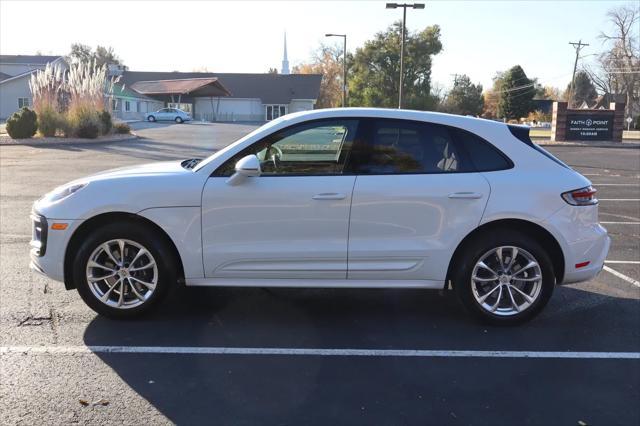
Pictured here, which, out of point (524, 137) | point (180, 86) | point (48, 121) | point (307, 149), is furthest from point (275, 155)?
point (180, 86)

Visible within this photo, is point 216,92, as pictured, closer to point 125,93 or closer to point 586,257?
point 125,93

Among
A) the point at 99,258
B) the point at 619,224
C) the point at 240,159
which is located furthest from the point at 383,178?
the point at 619,224

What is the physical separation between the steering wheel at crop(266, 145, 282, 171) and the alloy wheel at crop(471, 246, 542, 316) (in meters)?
1.80

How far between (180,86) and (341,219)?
63.7 metres

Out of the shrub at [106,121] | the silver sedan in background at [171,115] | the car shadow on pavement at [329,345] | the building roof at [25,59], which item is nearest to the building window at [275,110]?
the silver sedan in background at [171,115]

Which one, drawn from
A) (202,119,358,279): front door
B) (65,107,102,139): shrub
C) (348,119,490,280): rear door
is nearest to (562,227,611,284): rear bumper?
(348,119,490,280): rear door

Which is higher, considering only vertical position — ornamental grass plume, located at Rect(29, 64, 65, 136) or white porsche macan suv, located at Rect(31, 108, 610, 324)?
ornamental grass plume, located at Rect(29, 64, 65, 136)

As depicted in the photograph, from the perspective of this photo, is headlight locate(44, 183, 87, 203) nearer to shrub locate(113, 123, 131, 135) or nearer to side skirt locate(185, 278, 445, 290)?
side skirt locate(185, 278, 445, 290)

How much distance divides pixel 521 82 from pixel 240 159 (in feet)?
264

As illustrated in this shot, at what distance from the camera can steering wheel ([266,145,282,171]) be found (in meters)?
4.70

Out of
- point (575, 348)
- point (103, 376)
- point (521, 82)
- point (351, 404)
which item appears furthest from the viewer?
point (521, 82)

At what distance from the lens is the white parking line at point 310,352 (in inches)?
164

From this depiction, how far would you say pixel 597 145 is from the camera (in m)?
33.3

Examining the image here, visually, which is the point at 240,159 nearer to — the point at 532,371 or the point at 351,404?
the point at 351,404
